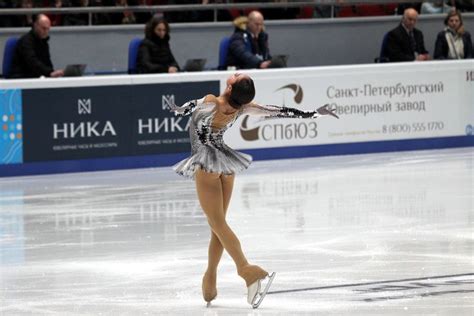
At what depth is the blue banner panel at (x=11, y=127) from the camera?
14711 mm

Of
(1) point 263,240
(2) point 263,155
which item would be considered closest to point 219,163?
(1) point 263,240

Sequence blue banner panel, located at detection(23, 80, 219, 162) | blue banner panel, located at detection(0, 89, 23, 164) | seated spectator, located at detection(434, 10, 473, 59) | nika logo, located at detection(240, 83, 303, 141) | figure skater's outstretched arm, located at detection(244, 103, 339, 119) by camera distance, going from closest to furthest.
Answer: figure skater's outstretched arm, located at detection(244, 103, 339, 119), blue banner panel, located at detection(0, 89, 23, 164), blue banner panel, located at detection(23, 80, 219, 162), nika logo, located at detection(240, 83, 303, 141), seated spectator, located at detection(434, 10, 473, 59)

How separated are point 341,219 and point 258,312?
13.1 feet

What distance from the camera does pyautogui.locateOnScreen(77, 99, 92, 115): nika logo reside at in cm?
1511

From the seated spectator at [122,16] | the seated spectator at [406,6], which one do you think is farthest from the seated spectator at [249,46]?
the seated spectator at [406,6]

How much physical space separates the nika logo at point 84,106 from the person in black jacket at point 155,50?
136 centimetres

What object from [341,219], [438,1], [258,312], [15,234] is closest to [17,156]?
[15,234]

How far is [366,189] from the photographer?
13.6 metres

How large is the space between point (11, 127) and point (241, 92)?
744cm

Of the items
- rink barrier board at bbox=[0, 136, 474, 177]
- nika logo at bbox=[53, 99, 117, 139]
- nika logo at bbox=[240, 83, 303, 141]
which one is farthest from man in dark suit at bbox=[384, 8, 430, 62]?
nika logo at bbox=[53, 99, 117, 139]

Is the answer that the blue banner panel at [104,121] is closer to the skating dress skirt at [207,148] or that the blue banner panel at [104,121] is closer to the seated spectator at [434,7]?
the seated spectator at [434,7]

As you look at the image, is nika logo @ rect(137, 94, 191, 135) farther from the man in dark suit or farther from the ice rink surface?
the man in dark suit

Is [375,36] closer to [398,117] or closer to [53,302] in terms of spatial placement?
[398,117]

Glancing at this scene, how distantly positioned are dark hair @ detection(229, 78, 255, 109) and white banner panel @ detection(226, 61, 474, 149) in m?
8.05
